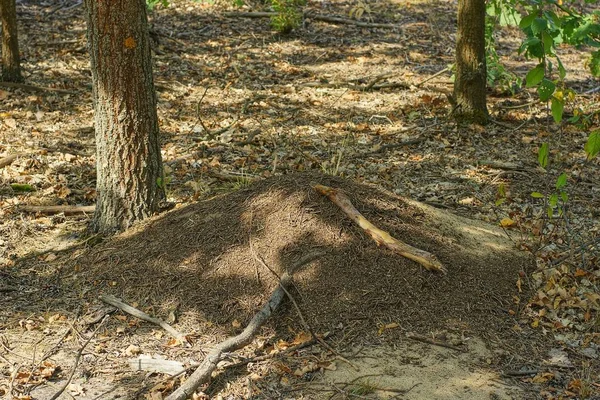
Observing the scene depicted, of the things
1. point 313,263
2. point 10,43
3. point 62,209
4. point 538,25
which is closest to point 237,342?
point 313,263

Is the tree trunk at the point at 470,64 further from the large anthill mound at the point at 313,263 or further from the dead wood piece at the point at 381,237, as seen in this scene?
the dead wood piece at the point at 381,237

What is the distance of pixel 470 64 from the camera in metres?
7.51

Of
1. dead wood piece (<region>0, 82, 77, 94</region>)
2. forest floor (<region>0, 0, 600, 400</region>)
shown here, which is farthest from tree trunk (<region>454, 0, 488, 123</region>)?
dead wood piece (<region>0, 82, 77, 94</region>)

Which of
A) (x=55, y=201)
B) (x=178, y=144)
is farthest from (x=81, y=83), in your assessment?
(x=55, y=201)

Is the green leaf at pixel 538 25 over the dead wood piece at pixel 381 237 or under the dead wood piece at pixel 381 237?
over

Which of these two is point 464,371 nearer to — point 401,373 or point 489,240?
point 401,373

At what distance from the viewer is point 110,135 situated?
508 centimetres

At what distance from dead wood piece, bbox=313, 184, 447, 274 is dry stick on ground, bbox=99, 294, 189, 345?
1371mm

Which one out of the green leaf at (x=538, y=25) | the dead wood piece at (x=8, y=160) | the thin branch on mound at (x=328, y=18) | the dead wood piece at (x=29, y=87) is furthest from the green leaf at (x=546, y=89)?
the thin branch on mound at (x=328, y=18)

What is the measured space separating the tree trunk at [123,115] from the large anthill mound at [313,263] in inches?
10.8

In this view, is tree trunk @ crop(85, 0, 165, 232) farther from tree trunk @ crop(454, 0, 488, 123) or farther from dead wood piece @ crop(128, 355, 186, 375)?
tree trunk @ crop(454, 0, 488, 123)

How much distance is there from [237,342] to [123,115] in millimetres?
2064

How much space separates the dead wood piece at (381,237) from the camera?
4.43 m

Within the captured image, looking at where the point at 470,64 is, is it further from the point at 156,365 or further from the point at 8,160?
the point at 156,365
